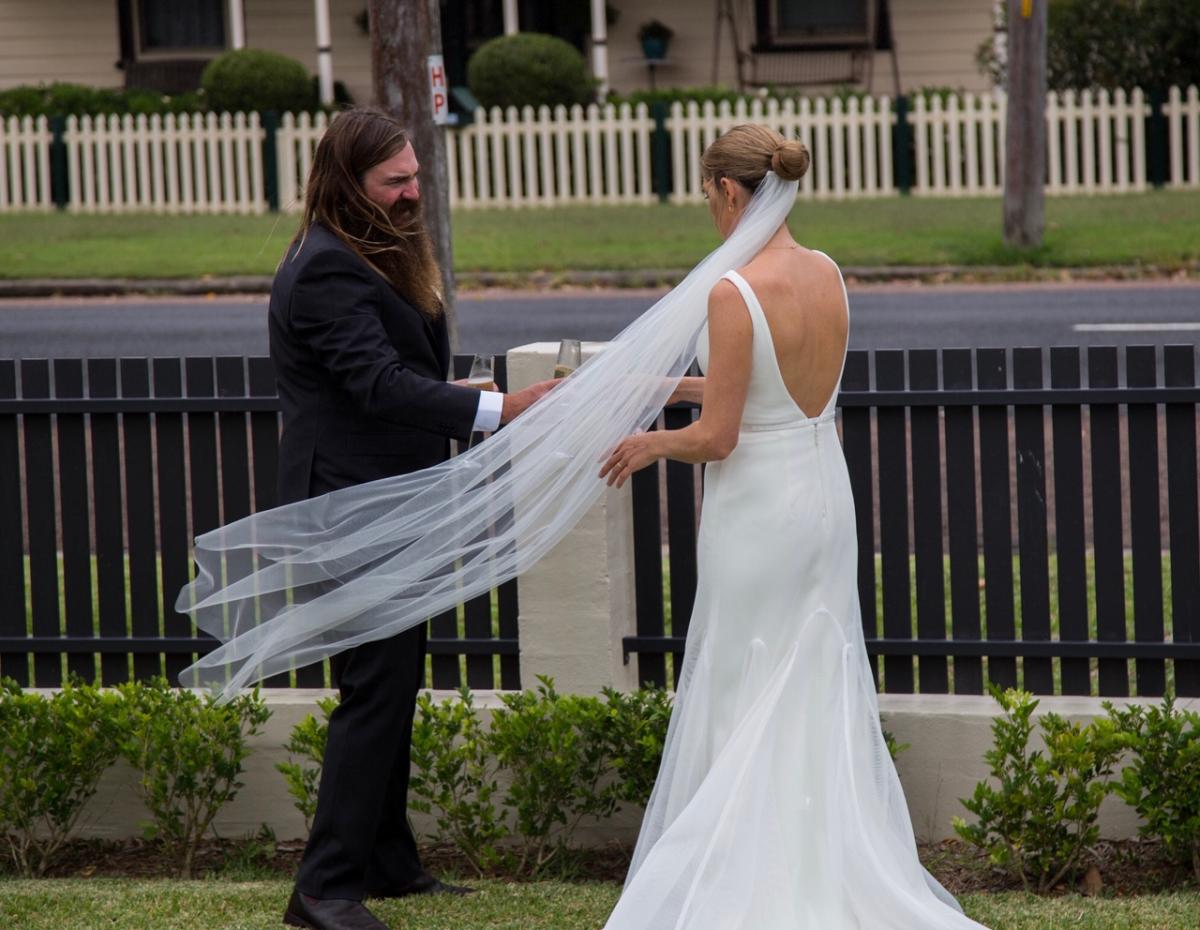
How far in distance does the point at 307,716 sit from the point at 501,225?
15.5 metres

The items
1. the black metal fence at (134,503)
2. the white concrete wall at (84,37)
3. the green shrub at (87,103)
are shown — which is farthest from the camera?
the white concrete wall at (84,37)

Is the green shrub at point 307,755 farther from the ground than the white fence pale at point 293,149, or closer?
closer

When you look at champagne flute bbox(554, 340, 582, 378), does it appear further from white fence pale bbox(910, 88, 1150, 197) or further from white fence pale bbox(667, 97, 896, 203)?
white fence pale bbox(910, 88, 1150, 197)

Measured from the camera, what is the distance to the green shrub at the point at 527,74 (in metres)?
23.3

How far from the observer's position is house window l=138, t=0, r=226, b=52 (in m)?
28.6

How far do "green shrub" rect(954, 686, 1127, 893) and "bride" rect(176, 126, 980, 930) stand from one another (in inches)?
17.0

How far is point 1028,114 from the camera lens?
54.5 ft

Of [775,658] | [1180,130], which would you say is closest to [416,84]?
[775,658]

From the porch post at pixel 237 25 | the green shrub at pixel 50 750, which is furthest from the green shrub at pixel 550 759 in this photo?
the porch post at pixel 237 25

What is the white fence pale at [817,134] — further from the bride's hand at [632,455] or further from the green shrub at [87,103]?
the bride's hand at [632,455]


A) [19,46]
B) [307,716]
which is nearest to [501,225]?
[19,46]

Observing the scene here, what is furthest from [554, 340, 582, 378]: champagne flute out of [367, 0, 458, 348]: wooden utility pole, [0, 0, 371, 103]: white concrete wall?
[0, 0, 371, 103]: white concrete wall

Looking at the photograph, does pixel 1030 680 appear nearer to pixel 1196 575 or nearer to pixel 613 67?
pixel 1196 575

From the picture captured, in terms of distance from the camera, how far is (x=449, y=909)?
4660mm
